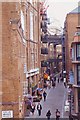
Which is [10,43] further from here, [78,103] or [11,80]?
[78,103]

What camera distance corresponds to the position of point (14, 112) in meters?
24.2

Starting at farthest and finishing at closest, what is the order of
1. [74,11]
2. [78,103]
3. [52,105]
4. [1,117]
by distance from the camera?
[74,11]
[52,105]
[78,103]
[1,117]

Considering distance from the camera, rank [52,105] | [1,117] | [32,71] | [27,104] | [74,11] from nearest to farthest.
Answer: [1,117]
[27,104]
[52,105]
[32,71]
[74,11]

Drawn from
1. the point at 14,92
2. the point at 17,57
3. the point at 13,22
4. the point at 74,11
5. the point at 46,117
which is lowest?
the point at 46,117

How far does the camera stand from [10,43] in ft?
78.3

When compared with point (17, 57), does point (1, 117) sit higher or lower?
lower

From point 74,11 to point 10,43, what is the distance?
108ft

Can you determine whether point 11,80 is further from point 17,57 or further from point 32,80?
point 32,80

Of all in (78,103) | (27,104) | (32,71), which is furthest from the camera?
(32,71)

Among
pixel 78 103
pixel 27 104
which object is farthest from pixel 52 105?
pixel 78 103

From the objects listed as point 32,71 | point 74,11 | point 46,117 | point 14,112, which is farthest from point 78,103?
point 74,11

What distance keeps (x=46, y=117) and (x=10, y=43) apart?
8.42m

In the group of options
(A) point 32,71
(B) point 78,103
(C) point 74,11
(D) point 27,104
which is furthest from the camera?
(C) point 74,11

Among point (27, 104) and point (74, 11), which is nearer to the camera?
point (27, 104)
